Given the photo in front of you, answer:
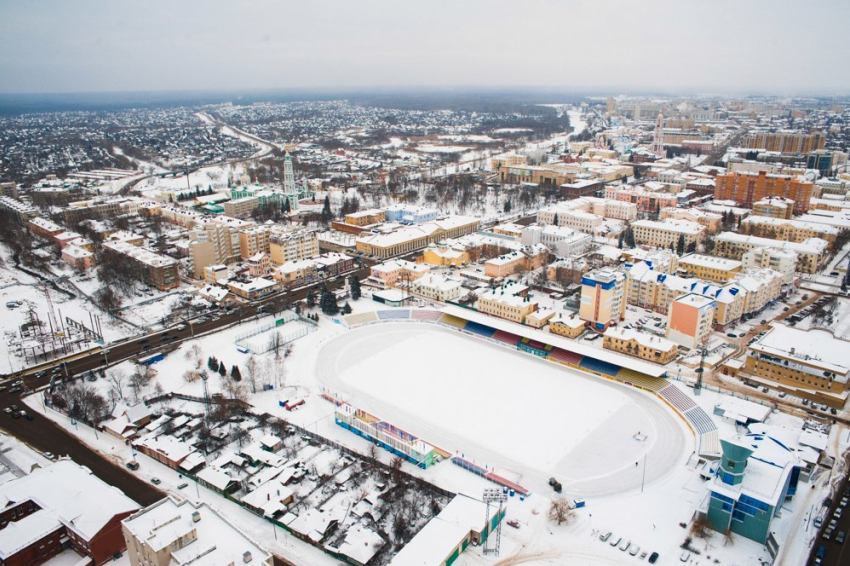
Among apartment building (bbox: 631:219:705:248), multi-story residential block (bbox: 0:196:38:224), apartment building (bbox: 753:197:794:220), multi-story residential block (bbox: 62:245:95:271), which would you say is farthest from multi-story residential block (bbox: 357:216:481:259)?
multi-story residential block (bbox: 0:196:38:224)

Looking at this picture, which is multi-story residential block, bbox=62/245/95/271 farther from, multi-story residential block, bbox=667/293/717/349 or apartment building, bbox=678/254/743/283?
apartment building, bbox=678/254/743/283

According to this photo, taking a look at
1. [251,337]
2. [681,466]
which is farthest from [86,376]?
[681,466]

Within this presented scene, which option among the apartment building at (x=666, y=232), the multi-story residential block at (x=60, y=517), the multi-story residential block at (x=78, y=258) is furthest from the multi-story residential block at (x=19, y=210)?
the apartment building at (x=666, y=232)

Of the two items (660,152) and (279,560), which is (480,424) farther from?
(660,152)

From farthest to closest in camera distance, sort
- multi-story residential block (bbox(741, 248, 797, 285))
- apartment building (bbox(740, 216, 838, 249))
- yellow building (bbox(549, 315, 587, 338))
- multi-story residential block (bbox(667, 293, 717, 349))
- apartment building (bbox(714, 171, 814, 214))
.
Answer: apartment building (bbox(714, 171, 814, 214)) → apartment building (bbox(740, 216, 838, 249)) → multi-story residential block (bbox(741, 248, 797, 285)) → yellow building (bbox(549, 315, 587, 338)) → multi-story residential block (bbox(667, 293, 717, 349))

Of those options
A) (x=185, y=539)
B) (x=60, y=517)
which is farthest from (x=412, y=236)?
(x=185, y=539)

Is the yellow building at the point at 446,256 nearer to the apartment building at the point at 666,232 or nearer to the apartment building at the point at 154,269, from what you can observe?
the apartment building at the point at 666,232
